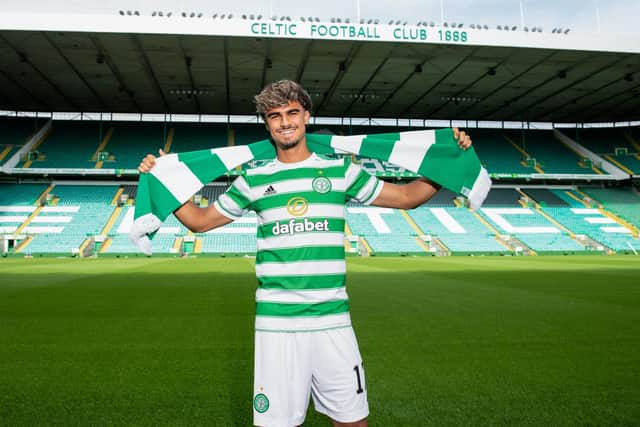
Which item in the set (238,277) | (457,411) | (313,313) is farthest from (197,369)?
(238,277)

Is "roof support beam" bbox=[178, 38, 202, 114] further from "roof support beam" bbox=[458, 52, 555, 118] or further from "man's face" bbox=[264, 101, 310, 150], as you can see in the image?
"man's face" bbox=[264, 101, 310, 150]

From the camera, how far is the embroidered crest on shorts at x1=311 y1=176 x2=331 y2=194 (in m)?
2.35

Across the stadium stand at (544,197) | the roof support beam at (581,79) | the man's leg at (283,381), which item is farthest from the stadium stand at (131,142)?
the man's leg at (283,381)

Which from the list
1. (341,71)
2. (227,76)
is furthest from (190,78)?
(341,71)

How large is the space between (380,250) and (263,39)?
1364 cm

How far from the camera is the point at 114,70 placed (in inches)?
1080

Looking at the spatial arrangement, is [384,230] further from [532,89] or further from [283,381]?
[283,381]

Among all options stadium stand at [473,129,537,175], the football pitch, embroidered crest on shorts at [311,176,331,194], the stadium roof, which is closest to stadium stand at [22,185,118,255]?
the stadium roof

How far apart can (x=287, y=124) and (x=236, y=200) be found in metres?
0.48

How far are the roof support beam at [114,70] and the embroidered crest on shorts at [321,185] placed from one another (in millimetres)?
23594

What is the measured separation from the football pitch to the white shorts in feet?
4.37

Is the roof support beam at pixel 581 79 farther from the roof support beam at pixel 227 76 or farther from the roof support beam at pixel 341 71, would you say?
the roof support beam at pixel 227 76

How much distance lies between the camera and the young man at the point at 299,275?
7.01 feet

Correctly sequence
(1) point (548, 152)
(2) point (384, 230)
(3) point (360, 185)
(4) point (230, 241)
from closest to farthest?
1. (3) point (360, 185)
2. (4) point (230, 241)
3. (2) point (384, 230)
4. (1) point (548, 152)
